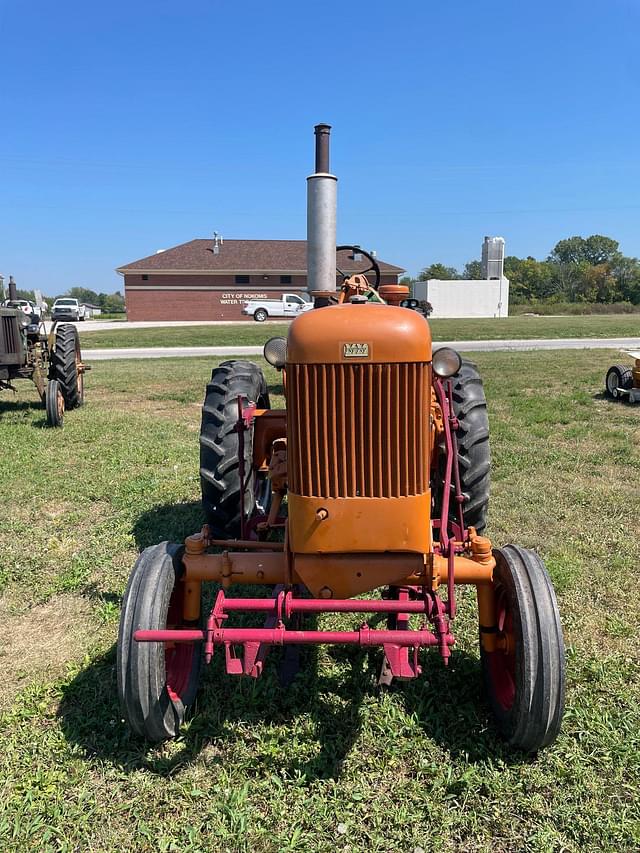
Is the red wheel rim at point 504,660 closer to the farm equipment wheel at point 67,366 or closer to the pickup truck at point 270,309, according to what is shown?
the farm equipment wheel at point 67,366

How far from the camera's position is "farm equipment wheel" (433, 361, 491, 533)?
4.15m

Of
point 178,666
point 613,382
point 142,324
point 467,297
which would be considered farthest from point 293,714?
point 467,297

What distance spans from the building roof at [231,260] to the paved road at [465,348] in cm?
2117

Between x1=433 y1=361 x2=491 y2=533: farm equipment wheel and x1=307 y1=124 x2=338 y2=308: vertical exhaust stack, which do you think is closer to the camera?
x1=307 y1=124 x2=338 y2=308: vertical exhaust stack

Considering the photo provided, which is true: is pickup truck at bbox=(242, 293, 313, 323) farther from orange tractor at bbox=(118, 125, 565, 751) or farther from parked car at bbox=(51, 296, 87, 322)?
orange tractor at bbox=(118, 125, 565, 751)

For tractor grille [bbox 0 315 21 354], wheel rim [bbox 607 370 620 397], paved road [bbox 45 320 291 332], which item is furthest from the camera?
paved road [bbox 45 320 291 332]

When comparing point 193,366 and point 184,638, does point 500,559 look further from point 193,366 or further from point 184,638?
point 193,366

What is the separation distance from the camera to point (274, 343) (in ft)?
10.5

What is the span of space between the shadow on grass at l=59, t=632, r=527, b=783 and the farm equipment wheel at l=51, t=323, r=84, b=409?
259 inches

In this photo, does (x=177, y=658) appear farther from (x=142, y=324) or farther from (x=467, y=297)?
(x=467, y=297)

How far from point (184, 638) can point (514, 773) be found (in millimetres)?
1390

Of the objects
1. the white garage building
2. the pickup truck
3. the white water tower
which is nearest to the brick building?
the pickup truck

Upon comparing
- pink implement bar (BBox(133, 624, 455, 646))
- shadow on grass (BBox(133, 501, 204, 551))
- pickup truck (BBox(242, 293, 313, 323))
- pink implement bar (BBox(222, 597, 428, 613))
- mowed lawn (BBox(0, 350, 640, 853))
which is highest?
pickup truck (BBox(242, 293, 313, 323))

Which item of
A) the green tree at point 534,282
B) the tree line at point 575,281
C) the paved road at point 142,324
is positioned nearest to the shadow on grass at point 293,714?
the paved road at point 142,324
